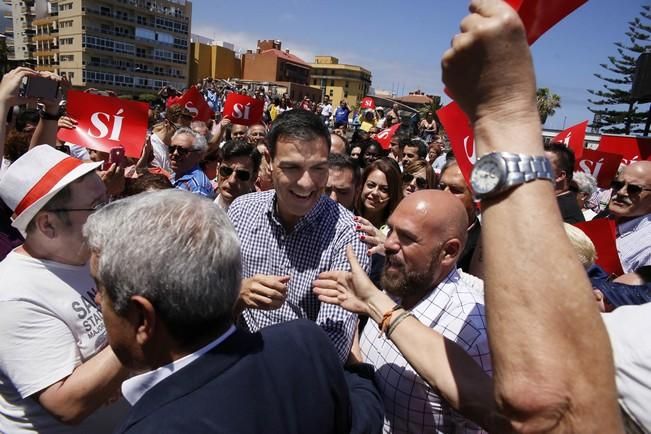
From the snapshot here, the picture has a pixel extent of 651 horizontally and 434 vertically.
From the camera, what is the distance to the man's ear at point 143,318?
1120mm

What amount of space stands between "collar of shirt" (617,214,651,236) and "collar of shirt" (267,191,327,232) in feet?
11.2

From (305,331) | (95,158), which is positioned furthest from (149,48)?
(305,331)

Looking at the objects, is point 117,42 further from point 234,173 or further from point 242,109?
point 234,173

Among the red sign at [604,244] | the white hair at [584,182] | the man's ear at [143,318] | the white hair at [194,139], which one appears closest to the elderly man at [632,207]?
the red sign at [604,244]

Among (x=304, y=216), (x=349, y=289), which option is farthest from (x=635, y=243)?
(x=349, y=289)

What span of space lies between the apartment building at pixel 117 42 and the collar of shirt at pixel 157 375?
6658 cm

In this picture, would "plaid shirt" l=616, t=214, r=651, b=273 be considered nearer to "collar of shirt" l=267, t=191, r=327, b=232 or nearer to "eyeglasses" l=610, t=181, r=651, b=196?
"eyeglasses" l=610, t=181, r=651, b=196

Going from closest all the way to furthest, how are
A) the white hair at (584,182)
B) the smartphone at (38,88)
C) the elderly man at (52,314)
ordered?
the elderly man at (52,314), the smartphone at (38,88), the white hair at (584,182)

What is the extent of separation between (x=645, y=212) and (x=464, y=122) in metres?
2.47

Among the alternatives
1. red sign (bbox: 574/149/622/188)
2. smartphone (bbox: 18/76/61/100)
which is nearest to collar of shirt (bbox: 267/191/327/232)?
smartphone (bbox: 18/76/61/100)

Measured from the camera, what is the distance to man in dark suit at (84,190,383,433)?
1062 mm

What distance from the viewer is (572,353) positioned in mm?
756

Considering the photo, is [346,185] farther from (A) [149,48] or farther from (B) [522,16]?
(A) [149,48]

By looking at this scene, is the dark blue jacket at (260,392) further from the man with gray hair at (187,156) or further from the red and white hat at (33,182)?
the man with gray hair at (187,156)
